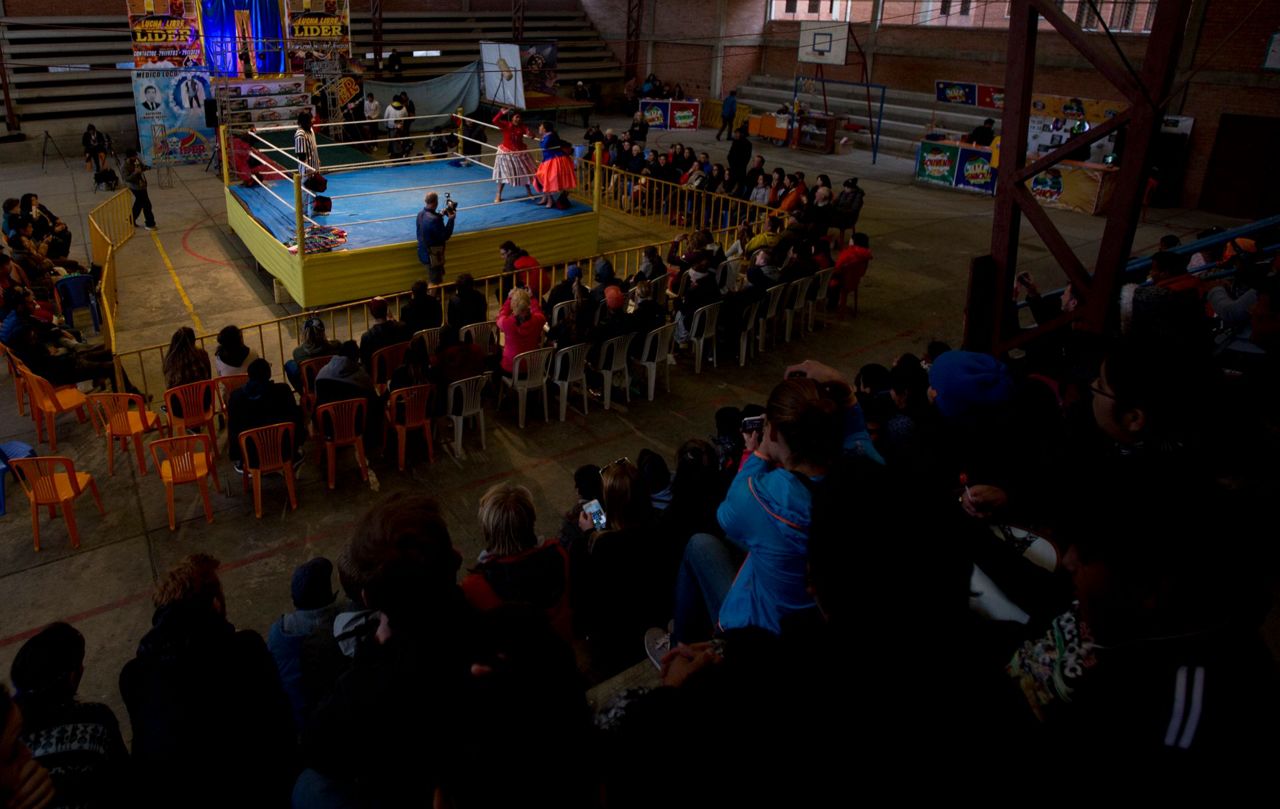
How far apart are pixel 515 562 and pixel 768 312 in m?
6.02

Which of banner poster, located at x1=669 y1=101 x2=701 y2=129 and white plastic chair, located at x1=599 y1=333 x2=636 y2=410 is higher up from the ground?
banner poster, located at x1=669 y1=101 x2=701 y2=129

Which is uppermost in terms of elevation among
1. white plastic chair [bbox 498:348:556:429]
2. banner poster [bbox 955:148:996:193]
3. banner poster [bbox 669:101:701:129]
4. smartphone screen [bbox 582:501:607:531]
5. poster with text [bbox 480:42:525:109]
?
poster with text [bbox 480:42:525:109]

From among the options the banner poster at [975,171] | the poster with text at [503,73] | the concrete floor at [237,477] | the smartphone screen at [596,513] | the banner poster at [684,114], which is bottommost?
the concrete floor at [237,477]

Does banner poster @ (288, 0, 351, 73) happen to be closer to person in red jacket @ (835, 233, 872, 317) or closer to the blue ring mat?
the blue ring mat

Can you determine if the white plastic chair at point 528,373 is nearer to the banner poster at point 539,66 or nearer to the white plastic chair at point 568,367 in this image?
the white plastic chair at point 568,367

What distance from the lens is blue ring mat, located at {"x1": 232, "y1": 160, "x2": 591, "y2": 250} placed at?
1102cm

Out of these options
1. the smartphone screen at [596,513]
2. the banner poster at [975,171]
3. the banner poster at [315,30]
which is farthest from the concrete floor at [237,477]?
the banner poster at [315,30]

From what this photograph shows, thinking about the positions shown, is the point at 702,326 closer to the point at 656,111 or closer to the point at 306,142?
the point at 306,142

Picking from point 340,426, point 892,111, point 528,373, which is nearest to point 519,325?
point 528,373

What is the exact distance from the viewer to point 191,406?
21.4 ft

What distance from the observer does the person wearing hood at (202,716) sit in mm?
2732

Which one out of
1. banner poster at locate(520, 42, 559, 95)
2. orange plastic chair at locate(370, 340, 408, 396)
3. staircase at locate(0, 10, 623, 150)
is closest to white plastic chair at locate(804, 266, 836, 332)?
orange plastic chair at locate(370, 340, 408, 396)

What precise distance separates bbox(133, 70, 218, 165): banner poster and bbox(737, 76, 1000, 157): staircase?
15282mm

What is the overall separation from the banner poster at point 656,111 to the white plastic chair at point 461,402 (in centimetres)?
1982
